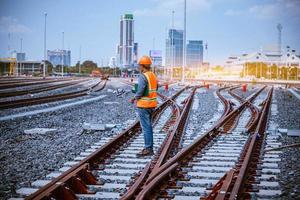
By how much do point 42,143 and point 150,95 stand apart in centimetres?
281

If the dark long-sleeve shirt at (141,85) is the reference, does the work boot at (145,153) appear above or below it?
below

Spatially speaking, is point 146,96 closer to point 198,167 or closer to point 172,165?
point 198,167

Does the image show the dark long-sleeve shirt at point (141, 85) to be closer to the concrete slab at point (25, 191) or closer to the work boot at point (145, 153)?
the work boot at point (145, 153)

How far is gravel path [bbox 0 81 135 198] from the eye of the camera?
6.77 metres

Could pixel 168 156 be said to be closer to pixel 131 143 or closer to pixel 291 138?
pixel 131 143

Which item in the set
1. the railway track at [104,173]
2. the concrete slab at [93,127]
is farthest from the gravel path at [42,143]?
the railway track at [104,173]

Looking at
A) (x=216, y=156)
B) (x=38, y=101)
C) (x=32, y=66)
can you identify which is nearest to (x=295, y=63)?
(x=32, y=66)

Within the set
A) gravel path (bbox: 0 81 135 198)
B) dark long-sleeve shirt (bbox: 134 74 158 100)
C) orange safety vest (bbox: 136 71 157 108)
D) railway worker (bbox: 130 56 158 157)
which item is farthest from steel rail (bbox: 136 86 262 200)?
gravel path (bbox: 0 81 135 198)

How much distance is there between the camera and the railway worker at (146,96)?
8.32 m

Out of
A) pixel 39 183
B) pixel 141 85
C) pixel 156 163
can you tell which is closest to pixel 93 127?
pixel 141 85

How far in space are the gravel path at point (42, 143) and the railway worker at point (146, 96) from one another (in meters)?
1.36

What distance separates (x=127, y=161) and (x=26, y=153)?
6.90 ft

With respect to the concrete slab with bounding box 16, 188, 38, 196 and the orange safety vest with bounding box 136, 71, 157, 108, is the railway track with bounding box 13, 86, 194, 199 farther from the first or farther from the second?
the orange safety vest with bounding box 136, 71, 157, 108

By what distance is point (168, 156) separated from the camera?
26.6ft
